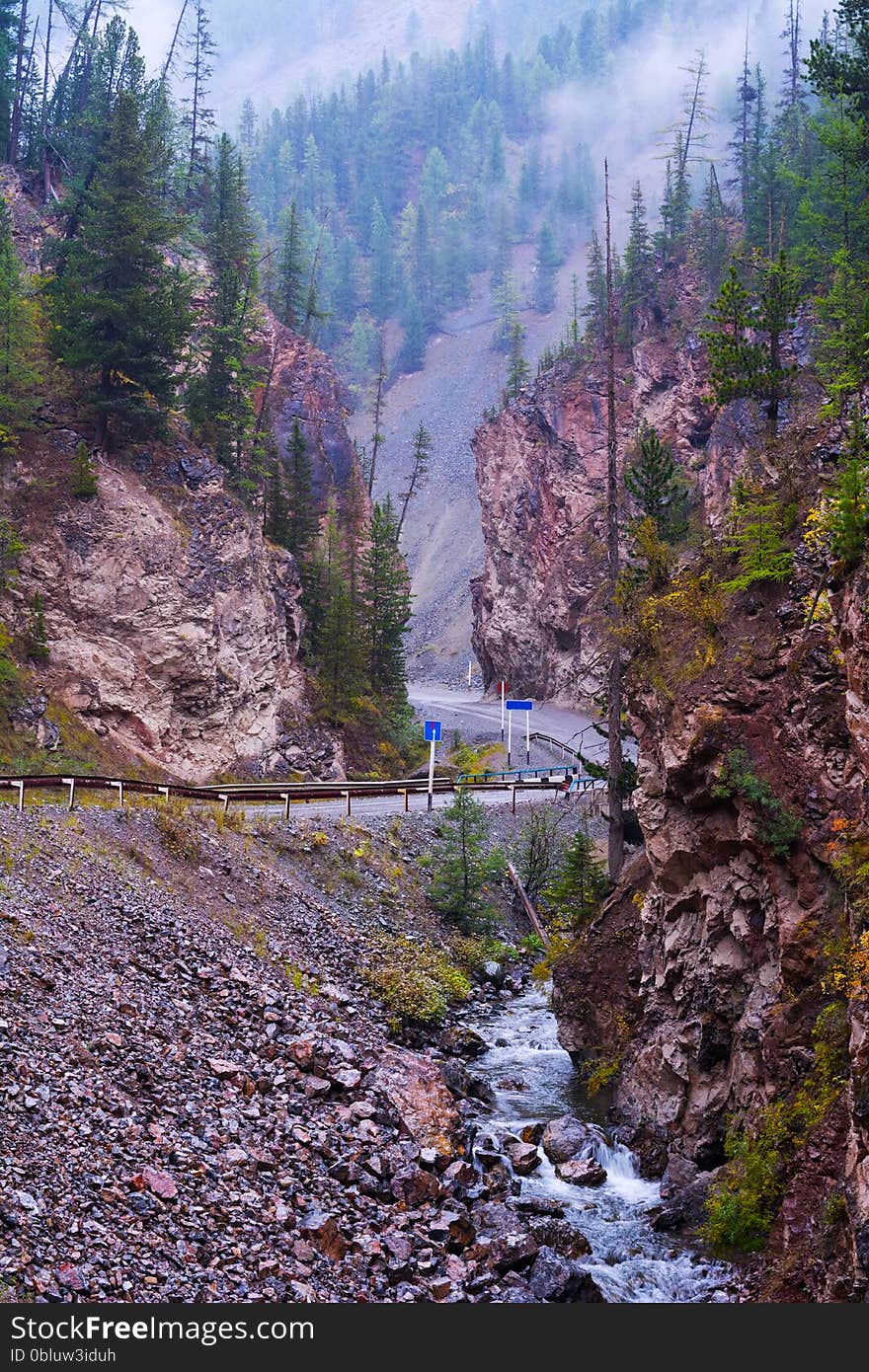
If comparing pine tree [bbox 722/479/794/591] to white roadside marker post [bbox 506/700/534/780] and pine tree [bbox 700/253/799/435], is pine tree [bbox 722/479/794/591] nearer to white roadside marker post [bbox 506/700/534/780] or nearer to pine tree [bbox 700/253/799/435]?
pine tree [bbox 700/253/799/435]

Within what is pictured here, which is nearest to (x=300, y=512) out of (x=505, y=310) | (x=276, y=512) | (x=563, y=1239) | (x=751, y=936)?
(x=276, y=512)

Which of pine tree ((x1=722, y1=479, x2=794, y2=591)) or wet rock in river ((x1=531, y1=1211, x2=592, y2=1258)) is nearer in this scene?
wet rock in river ((x1=531, y1=1211, x2=592, y2=1258))

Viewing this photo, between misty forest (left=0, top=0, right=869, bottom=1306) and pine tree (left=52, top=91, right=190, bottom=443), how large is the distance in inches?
7.1

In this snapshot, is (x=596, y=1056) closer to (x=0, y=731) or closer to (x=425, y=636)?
(x=0, y=731)

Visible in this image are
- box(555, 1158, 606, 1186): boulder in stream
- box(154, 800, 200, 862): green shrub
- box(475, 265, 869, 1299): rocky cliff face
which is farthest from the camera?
box(154, 800, 200, 862): green shrub

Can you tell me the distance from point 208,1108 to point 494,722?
157 feet

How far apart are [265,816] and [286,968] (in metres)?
6.80

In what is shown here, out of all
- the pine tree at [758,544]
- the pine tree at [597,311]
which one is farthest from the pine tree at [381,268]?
the pine tree at [758,544]

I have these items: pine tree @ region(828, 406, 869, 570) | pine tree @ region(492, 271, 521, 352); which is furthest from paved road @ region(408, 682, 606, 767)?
pine tree @ region(492, 271, 521, 352)

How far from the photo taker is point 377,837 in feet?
102

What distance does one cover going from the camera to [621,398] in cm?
6372

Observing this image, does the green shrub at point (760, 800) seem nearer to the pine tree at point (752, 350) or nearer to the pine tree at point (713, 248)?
the pine tree at point (752, 350)

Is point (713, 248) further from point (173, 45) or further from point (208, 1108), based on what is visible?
point (208, 1108)

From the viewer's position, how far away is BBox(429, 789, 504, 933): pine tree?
97.8 feet
